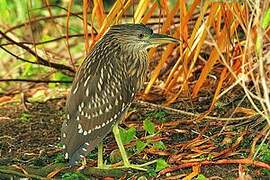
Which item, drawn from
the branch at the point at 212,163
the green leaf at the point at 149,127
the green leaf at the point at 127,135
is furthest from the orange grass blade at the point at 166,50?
the branch at the point at 212,163

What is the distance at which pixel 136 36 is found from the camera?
5.20m

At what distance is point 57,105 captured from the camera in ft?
21.6

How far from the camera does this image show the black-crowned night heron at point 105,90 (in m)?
4.93

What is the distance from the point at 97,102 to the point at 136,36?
53 centimetres

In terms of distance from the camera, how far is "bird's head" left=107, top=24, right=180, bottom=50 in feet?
17.0

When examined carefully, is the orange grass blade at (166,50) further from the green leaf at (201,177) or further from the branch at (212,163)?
the green leaf at (201,177)

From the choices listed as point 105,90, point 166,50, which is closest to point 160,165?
point 105,90

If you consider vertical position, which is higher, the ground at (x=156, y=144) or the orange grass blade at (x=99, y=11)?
the orange grass blade at (x=99, y=11)

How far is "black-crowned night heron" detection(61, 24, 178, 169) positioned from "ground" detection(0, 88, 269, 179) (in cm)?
19

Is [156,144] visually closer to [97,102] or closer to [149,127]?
[149,127]

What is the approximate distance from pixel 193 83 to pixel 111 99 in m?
1.65

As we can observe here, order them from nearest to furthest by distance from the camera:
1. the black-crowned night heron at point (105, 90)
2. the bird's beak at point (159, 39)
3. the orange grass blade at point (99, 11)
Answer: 1. the black-crowned night heron at point (105, 90)
2. the bird's beak at point (159, 39)
3. the orange grass blade at point (99, 11)

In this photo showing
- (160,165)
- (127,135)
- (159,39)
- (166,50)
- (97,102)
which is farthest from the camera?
(166,50)

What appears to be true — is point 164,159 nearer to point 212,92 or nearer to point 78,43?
point 212,92
